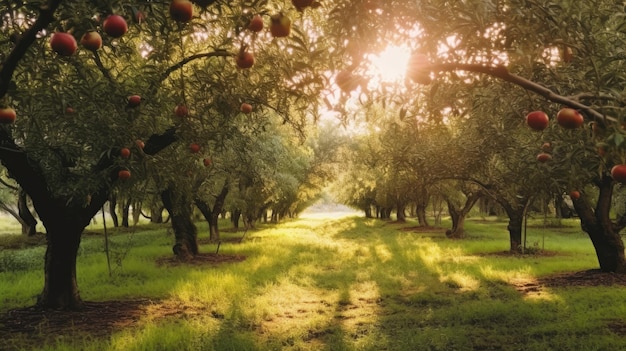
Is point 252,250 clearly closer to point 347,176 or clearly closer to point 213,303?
point 213,303

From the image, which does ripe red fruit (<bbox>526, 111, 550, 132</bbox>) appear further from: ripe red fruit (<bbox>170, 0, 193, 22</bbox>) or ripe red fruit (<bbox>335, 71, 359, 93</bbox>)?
ripe red fruit (<bbox>170, 0, 193, 22</bbox>)

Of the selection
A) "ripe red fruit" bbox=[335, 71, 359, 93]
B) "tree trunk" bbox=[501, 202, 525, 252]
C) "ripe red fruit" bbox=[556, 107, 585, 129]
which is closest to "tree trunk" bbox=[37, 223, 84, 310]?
"ripe red fruit" bbox=[335, 71, 359, 93]

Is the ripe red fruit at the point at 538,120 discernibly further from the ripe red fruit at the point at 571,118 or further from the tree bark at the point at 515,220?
the tree bark at the point at 515,220

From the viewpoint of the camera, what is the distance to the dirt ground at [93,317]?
26.0 feet

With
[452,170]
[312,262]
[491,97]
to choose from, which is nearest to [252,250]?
[312,262]

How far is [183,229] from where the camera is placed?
1858 cm

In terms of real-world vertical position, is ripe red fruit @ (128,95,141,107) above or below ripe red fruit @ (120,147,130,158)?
above

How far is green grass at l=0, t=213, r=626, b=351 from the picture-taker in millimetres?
7539

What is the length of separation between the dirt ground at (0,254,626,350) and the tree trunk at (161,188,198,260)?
6737 millimetres

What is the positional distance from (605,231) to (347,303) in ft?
27.3

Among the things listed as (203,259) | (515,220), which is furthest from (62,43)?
(515,220)

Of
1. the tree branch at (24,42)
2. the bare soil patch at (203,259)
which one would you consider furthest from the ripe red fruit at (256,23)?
the bare soil patch at (203,259)

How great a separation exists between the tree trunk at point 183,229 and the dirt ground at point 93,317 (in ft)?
22.1

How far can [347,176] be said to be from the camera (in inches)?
2000
